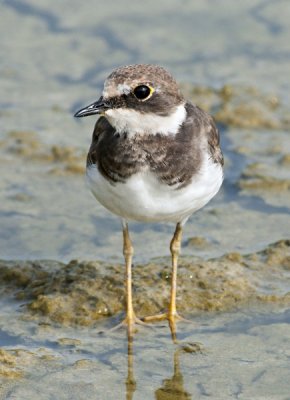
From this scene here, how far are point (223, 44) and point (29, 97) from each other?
217 centimetres

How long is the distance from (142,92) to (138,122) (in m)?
0.17

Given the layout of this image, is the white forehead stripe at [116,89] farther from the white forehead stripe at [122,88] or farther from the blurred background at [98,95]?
the blurred background at [98,95]

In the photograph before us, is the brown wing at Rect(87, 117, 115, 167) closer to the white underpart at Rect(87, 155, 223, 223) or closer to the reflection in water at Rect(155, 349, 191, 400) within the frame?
the white underpart at Rect(87, 155, 223, 223)

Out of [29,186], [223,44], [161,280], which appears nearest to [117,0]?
[223,44]

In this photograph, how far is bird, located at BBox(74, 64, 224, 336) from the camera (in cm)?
532

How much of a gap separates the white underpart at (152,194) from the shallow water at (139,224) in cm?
84

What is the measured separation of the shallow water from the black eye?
1529 millimetres

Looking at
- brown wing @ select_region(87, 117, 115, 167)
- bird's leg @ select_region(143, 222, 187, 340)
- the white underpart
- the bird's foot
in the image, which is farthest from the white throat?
the bird's foot

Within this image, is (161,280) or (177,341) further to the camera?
(161,280)

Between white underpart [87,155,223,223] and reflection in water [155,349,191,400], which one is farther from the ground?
white underpart [87,155,223,223]

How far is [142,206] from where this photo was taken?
17.8 ft

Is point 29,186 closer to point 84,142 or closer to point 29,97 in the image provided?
point 84,142

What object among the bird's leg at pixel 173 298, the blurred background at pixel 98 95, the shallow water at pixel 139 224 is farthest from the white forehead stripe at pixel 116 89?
the blurred background at pixel 98 95

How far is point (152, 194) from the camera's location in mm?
5379
